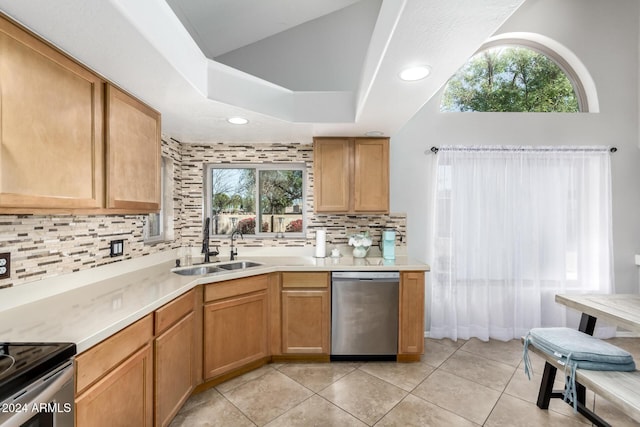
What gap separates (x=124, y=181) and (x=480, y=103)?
3.49 metres

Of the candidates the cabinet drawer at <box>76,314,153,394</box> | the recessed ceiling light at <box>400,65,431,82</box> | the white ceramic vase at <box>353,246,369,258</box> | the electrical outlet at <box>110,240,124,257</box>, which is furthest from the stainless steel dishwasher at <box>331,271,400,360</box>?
the electrical outlet at <box>110,240,124,257</box>

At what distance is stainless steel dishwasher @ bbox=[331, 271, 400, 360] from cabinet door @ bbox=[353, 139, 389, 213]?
69 centimetres

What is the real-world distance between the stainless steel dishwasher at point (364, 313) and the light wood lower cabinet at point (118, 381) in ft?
4.71

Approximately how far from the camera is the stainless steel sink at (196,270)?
2378mm

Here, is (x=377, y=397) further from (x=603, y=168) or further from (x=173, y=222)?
(x=603, y=168)

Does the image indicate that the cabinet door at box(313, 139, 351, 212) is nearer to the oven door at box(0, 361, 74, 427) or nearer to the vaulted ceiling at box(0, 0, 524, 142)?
the vaulted ceiling at box(0, 0, 524, 142)

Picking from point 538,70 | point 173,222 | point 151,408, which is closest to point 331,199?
point 173,222

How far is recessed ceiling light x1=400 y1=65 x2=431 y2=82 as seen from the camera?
1.46 metres

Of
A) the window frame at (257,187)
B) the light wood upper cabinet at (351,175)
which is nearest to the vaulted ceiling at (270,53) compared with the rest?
the light wood upper cabinet at (351,175)

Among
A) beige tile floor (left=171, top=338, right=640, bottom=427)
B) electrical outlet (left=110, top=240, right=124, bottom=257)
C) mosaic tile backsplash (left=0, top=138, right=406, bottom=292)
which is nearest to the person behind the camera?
beige tile floor (left=171, top=338, right=640, bottom=427)

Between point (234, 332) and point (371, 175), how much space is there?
1.87 metres

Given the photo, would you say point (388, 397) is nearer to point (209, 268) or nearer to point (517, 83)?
point (209, 268)

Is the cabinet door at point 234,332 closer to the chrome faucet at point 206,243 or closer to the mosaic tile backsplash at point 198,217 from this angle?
the chrome faucet at point 206,243

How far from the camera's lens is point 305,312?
250 cm
